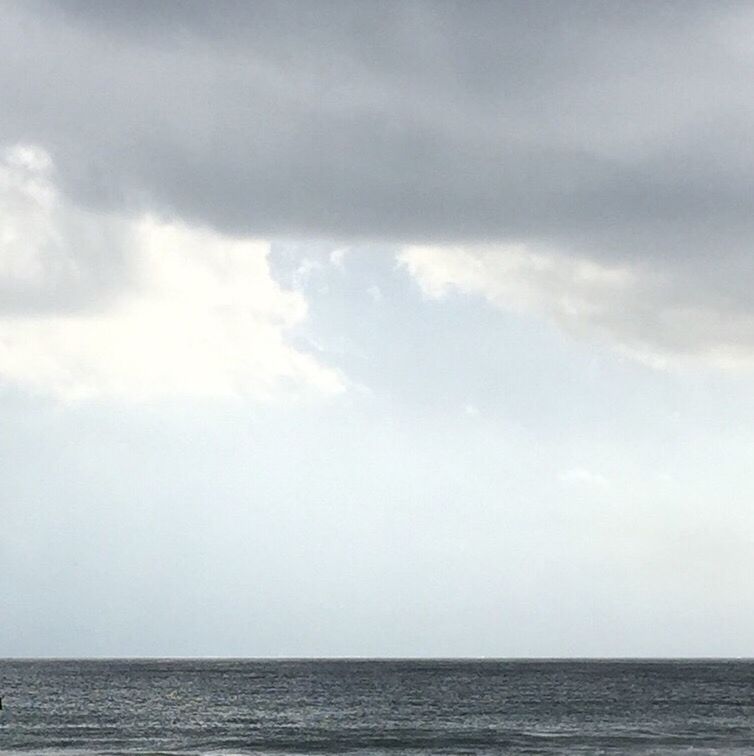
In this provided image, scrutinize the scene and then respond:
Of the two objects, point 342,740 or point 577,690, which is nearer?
point 342,740

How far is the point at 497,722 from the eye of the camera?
118188 mm

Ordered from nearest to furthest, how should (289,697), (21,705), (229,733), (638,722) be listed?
1. (229,733)
2. (638,722)
3. (21,705)
4. (289,697)

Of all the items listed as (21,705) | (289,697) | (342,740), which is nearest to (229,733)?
(342,740)

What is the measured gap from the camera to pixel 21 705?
15138cm

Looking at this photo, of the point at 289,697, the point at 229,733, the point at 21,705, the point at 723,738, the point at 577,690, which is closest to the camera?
the point at 723,738

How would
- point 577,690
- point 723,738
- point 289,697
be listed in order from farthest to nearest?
point 577,690
point 289,697
point 723,738

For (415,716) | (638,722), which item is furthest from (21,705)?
(638,722)

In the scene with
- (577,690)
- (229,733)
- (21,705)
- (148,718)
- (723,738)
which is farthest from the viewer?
(577,690)

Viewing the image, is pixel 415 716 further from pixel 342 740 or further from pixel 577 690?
pixel 577 690

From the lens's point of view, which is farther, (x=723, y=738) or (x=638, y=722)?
(x=638, y=722)

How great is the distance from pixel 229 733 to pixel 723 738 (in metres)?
39.2

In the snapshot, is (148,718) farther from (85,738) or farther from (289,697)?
(289,697)

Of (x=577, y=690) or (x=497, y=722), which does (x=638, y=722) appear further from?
(x=577, y=690)

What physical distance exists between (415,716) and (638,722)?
76.3 ft
